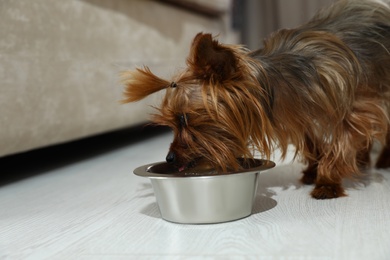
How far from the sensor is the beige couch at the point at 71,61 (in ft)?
6.68

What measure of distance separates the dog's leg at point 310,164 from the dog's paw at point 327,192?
6.6 inches

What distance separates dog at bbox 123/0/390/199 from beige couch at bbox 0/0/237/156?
0.36 m

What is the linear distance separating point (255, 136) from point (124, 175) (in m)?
0.84

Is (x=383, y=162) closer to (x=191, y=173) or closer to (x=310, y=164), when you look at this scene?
(x=310, y=164)

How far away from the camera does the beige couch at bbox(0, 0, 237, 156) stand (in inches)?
80.2

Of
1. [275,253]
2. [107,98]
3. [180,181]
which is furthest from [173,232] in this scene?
[107,98]

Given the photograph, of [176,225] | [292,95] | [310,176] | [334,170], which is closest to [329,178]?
[334,170]

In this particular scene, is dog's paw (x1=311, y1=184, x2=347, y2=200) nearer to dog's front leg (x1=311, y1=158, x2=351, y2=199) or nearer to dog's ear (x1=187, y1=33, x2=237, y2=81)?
dog's front leg (x1=311, y1=158, x2=351, y2=199)

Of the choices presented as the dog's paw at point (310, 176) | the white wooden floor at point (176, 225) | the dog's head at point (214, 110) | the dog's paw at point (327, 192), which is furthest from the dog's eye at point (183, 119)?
the dog's paw at point (310, 176)

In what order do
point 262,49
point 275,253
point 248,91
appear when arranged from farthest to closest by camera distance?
1. point 262,49
2. point 248,91
3. point 275,253

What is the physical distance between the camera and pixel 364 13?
73.9 inches

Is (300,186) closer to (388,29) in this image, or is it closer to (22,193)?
(388,29)

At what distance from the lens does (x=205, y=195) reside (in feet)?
4.58

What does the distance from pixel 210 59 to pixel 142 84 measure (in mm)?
255
